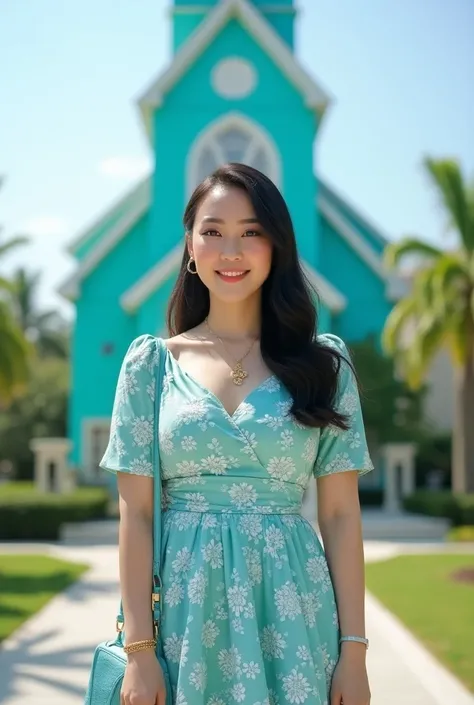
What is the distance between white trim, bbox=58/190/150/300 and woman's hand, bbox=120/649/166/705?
799 inches

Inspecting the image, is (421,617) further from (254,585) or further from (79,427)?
(79,427)

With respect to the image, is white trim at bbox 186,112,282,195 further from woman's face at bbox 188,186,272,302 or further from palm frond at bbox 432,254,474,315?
woman's face at bbox 188,186,272,302

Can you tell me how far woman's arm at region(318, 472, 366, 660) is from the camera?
279 centimetres

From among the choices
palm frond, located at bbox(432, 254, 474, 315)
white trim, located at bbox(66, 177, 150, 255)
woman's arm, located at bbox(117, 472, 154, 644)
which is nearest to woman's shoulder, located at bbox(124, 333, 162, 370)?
woman's arm, located at bbox(117, 472, 154, 644)

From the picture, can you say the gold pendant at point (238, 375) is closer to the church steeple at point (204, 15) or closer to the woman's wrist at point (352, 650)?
the woman's wrist at point (352, 650)

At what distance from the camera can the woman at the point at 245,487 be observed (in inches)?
105

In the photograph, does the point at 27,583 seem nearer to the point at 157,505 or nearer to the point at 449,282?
the point at 157,505

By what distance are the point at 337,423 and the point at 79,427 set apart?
1991 cm

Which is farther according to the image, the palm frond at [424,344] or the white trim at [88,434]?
the white trim at [88,434]

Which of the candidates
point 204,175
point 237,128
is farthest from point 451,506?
point 237,128

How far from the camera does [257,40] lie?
850 inches

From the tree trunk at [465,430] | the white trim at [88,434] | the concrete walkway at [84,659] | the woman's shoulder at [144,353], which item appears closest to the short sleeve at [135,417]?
the woman's shoulder at [144,353]

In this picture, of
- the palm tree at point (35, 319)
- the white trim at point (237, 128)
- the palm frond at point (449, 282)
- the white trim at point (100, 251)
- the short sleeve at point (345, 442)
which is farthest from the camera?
the palm tree at point (35, 319)

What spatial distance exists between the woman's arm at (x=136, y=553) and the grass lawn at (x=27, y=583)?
6.34 m
